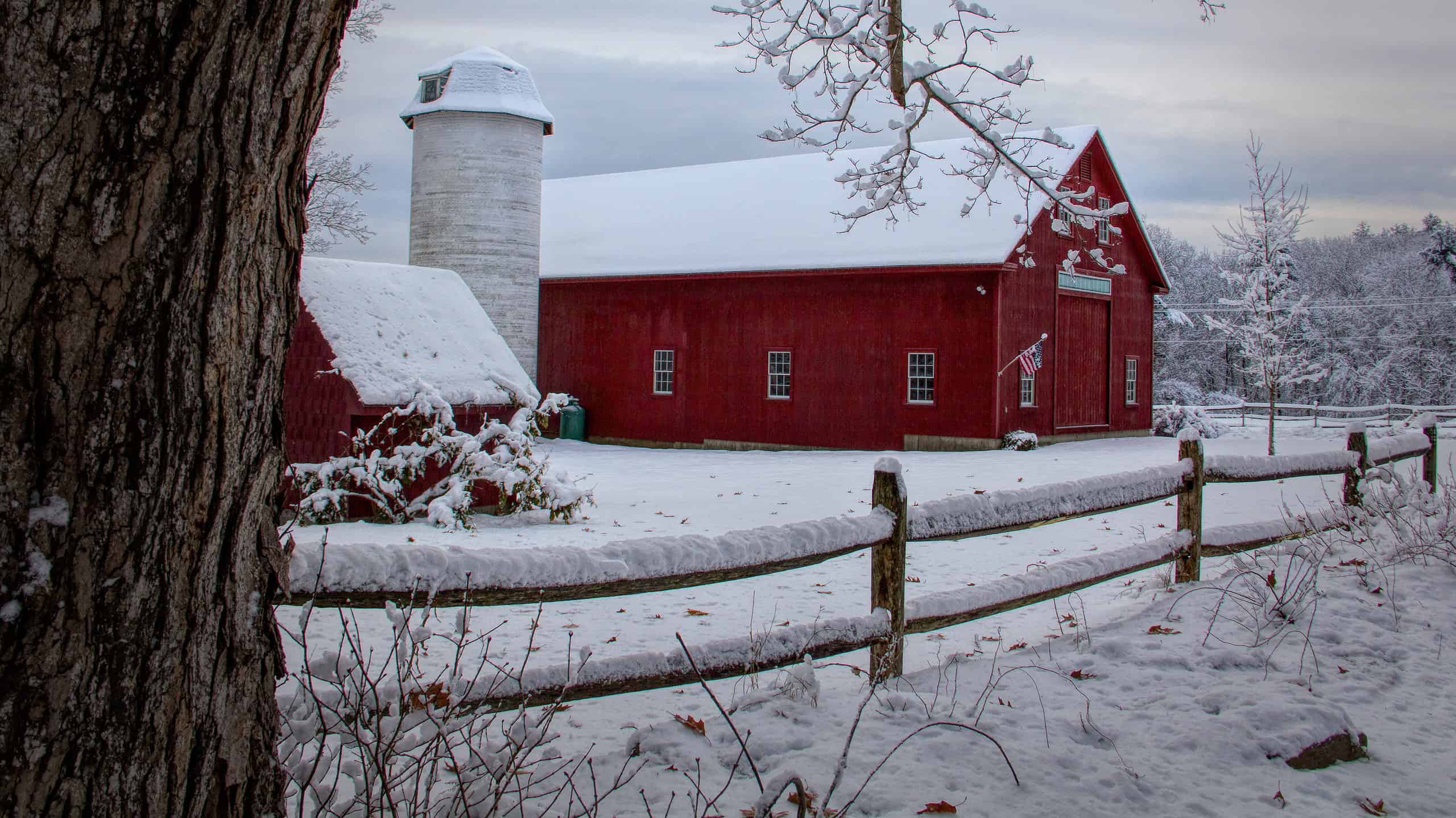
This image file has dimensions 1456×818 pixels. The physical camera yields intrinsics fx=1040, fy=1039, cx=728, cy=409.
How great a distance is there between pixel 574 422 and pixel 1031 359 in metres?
10.7

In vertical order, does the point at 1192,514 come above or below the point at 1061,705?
above

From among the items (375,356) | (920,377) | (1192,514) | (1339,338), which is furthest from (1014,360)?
(1339,338)

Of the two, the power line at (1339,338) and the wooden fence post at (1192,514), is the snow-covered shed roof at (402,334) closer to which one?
the wooden fence post at (1192,514)

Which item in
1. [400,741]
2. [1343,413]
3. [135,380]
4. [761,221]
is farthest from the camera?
[1343,413]

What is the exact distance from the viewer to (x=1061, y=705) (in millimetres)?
4309

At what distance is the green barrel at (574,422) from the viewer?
975 inches

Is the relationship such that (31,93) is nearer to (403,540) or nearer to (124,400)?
(124,400)

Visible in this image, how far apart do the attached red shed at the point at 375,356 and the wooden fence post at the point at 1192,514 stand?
767 cm

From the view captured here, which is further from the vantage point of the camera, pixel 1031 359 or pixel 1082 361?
pixel 1082 361

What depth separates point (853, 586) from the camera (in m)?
8.66

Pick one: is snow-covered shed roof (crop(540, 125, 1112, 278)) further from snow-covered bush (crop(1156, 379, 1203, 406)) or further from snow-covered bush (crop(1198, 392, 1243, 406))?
snow-covered bush (crop(1198, 392, 1243, 406))

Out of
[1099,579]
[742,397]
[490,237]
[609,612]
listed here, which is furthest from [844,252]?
[1099,579]

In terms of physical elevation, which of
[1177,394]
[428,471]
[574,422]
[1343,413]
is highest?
[1177,394]

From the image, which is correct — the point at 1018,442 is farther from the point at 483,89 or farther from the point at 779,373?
the point at 483,89
